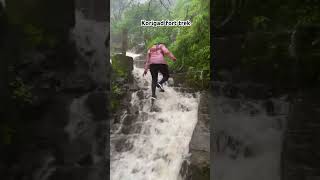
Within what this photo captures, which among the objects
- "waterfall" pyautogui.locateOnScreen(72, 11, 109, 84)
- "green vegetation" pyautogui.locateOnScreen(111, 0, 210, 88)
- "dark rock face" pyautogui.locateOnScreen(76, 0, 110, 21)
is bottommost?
"waterfall" pyautogui.locateOnScreen(72, 11, 109, 84)

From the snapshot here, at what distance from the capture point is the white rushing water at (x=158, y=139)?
5.61 m

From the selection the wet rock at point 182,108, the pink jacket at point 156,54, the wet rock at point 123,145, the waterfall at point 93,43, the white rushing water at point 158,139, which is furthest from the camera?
the wet rock at point 182,108

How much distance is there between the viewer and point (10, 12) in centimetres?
164

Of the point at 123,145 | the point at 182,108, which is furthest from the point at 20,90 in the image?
the point at 182,108

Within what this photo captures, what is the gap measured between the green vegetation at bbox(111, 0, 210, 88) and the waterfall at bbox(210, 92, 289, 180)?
16.0 ft

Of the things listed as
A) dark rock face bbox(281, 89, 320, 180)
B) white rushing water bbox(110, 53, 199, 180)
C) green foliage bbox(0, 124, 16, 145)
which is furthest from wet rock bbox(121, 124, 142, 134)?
dark rock face bbox(281, 89, 320, 180)

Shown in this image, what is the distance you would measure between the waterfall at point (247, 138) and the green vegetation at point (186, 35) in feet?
16.0

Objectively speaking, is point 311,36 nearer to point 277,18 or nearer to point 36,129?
point 277,18

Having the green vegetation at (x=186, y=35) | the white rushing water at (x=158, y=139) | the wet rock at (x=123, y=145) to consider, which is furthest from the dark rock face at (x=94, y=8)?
the green vegetation at (x=186, y=35)

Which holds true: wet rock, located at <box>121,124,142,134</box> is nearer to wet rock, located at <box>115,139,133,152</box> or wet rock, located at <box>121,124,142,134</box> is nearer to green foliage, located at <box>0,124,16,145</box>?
wet rock, located at <box>115,139,133,152</box>

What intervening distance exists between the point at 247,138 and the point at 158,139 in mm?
4423

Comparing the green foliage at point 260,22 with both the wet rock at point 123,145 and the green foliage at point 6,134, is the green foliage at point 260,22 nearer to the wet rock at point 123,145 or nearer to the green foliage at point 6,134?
the green foliage at point 6,134

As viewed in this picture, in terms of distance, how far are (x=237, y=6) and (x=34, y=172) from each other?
1.17 metres

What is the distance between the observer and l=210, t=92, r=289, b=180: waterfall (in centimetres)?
164
